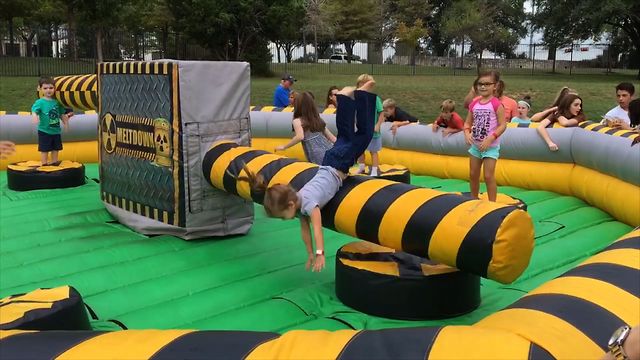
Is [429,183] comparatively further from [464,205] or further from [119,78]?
[464,205]

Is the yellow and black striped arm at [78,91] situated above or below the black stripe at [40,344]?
above

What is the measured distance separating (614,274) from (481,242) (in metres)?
0.55

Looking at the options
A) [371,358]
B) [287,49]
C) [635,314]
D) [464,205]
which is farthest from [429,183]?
[287,49]

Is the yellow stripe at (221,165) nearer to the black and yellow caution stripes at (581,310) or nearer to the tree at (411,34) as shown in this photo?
the black and yellow caution stripes at (581,310)

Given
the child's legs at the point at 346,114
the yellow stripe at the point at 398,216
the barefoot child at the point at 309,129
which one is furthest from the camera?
the barefoot child at the point at 309,129

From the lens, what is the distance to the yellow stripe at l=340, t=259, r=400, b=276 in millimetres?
3301

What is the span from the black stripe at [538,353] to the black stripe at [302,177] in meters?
2.14

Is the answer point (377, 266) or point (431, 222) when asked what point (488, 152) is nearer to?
point (377, 266)

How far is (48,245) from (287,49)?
3839 centimetres

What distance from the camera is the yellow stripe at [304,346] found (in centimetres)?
176

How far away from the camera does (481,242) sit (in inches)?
106

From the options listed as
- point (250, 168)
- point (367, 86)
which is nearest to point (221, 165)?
point (250, 168)

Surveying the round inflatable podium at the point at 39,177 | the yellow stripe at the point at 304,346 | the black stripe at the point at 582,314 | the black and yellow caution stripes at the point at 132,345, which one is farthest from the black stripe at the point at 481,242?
the round inflatable podium at the point at 39,177

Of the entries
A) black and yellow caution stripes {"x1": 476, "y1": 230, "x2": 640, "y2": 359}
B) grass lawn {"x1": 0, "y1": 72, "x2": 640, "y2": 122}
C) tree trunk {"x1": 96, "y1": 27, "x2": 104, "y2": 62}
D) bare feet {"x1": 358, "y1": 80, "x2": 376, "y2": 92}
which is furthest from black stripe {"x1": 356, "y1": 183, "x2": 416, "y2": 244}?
tree trunk {"x1": 96, "y1": 27, "x2": 104, "y2": 62}
